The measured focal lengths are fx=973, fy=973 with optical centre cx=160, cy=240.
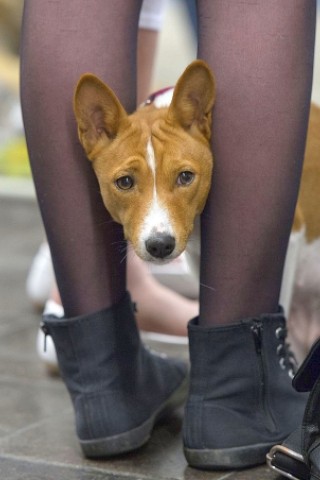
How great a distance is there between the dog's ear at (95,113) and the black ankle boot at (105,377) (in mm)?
256

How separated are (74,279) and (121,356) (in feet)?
0.46

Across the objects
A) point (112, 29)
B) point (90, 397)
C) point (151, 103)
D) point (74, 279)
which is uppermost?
point (112, 29)

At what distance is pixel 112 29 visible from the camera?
4.37 ft

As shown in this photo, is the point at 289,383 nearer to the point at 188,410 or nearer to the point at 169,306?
the point at 188,410

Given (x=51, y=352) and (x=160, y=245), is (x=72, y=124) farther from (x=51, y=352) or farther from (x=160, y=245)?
(x=51, y=352)

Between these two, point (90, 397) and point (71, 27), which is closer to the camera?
point (71, 27)

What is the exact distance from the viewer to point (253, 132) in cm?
131

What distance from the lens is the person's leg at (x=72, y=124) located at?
133 cm

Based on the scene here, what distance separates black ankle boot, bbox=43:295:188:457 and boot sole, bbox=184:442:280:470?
0.12 m

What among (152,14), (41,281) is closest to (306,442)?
(152,14)

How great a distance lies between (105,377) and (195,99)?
0.43m

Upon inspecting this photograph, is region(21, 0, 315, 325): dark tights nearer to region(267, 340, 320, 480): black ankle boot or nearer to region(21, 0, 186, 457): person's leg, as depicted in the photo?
region(21, 0, 186, 457): person's leg

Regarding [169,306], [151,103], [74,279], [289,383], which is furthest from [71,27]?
[169,306]

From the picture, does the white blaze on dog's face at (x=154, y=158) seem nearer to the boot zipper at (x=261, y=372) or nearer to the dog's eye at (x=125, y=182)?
the dog's eye at (x=125, y=182)
